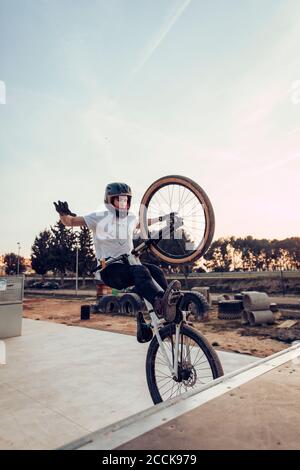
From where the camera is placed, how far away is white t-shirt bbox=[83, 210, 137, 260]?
136 inches

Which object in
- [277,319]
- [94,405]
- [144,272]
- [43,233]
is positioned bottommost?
[277,319]

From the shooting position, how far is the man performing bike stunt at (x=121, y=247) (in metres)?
3.06

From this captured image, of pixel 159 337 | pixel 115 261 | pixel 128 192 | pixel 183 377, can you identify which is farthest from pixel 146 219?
pixel 183 377

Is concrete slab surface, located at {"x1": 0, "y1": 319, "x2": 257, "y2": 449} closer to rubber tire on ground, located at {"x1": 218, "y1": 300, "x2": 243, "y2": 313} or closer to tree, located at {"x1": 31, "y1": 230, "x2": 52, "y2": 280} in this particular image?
rubber tire on ground, located at {"x1": 218, "y1": 300, "x2": 243, "y2": 313}

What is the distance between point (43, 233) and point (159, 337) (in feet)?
245

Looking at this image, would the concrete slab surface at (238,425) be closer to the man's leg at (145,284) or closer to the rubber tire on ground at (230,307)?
the man's leg at (145,284)

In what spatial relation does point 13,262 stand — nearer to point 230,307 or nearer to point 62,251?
point 62,251

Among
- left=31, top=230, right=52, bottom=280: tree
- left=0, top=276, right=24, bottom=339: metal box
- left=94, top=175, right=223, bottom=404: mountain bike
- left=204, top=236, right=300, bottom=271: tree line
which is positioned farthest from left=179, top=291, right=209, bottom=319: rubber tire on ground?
left=204, top=236, right=300, bottom=271: tree line

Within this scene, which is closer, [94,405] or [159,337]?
[159,337]

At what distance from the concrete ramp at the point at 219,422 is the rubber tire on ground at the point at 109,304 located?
16.4 metres

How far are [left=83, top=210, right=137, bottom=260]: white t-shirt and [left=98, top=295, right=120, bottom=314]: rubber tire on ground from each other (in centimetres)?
1573

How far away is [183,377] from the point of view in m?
3.02
